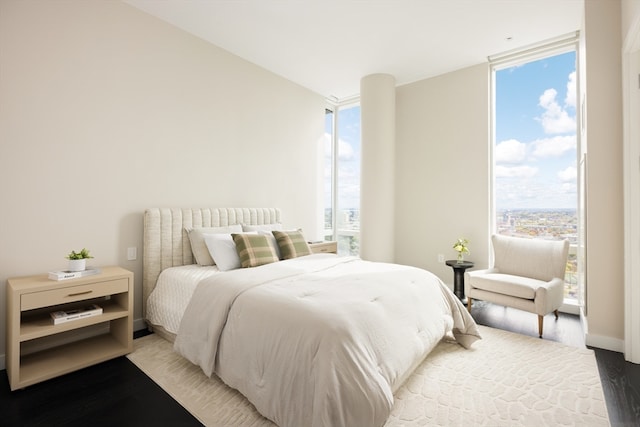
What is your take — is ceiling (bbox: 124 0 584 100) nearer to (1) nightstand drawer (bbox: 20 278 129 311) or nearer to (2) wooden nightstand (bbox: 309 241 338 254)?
(2) wooden nightstand (bbox: 309 241 338 254)

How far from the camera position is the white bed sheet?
8.44 ft

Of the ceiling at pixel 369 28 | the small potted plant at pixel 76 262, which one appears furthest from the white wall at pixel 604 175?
the small potted plant at pixel 76 262

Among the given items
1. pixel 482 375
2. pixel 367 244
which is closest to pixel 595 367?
pixel 482 375

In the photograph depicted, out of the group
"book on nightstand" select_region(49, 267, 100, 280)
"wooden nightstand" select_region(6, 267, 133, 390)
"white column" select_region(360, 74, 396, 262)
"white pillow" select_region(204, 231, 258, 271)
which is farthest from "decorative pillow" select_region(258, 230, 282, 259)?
"white column" select_region(360, 74, 396, 262)

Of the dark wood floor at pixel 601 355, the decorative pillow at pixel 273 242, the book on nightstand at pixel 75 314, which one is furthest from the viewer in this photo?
the decorative pillow at pixel 273 242

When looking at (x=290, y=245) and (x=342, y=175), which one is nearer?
(x=290, y=245)

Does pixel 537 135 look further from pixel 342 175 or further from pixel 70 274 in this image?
pixel 70 274

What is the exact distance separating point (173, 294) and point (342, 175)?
12.3 ft

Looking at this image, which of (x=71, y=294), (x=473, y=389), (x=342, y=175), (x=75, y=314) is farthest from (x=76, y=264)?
(x=342, y=175)

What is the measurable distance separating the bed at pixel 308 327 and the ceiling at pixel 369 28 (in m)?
2.17

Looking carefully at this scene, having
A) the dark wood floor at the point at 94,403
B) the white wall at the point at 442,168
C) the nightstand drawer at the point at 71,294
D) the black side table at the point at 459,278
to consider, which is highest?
the white wall at the point at 442,168

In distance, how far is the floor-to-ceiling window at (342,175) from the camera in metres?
5.58

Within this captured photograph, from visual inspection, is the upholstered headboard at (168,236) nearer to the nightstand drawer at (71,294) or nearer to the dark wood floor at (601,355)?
the nightstand drawer at (71,294)

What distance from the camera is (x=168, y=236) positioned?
3119 mm
